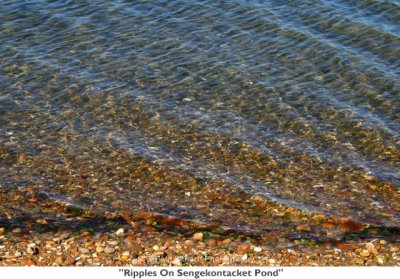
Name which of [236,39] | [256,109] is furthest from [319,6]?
[256,109]

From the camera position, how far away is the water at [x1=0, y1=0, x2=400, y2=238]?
59.4 feet

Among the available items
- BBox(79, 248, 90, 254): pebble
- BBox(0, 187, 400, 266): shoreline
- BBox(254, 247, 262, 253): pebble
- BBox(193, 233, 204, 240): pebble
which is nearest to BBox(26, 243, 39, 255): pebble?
BBox(0, 187, 400, 266): shoreline

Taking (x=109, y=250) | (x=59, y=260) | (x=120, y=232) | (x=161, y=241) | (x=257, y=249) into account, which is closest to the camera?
(x=59, y=260)

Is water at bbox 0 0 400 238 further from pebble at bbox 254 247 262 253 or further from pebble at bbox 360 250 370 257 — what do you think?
pebble at bbox 360 250 370 257

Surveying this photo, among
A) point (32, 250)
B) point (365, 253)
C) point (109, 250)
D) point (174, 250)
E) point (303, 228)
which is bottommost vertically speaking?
point (303, 228)

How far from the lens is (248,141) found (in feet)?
66.8

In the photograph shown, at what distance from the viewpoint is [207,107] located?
2208 cm

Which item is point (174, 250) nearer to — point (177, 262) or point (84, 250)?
point (177, 262)

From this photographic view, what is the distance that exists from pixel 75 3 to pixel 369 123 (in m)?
13.0

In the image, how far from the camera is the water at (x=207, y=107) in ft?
59.4

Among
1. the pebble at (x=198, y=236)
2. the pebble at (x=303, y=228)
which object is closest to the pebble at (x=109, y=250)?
the pebble at (x=198, y=236)

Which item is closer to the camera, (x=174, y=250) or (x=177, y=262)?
(x=177, y=262)

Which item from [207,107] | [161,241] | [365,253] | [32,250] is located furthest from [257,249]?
[207,107]

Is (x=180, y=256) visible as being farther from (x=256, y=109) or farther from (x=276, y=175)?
(x=256, y=109)
